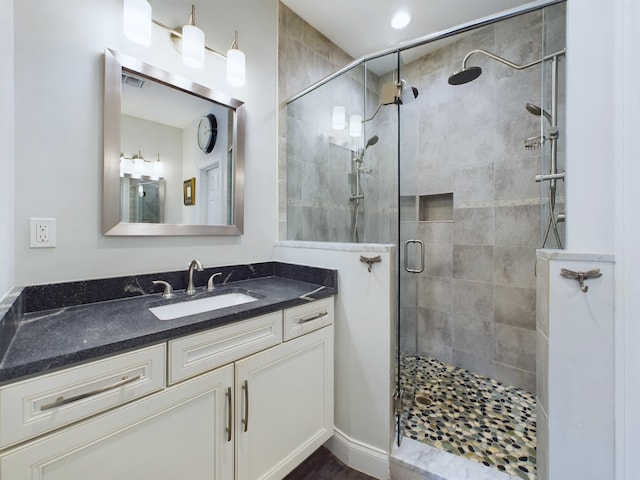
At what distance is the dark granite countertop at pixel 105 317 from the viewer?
2.33ft

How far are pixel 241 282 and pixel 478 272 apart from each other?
6.08 feet

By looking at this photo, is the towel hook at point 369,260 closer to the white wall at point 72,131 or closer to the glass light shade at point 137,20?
the white wall at point 72,131

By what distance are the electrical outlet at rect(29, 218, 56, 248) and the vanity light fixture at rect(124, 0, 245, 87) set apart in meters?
0.89

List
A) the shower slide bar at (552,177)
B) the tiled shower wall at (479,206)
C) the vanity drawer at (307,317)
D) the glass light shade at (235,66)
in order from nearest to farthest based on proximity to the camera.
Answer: the shower slide bar at (552,177), the vanity drawer at (307,317), the glass light shade at (235,66), the tiled shower wall at (479,206)

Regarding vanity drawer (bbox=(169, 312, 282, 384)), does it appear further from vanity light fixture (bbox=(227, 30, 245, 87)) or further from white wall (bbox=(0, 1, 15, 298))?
vanity light fixture (bbox=(227, 30, 245, 87))

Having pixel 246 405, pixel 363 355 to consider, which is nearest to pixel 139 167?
pixel 246 405

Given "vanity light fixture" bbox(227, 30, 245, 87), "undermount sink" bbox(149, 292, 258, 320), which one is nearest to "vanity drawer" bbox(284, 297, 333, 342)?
"undermount sink" bbox(149, 292, 258, 320)

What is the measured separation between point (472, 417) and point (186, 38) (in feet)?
8.88

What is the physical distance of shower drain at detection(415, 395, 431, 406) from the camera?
183 centimetres

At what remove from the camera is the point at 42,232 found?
108cm

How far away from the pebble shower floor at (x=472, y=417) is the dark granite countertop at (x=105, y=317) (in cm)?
104

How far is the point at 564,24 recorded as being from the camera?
3.45 ft

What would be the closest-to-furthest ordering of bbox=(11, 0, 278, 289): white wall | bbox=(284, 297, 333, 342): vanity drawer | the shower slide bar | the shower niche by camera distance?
1. bbox=(11, 0, 278, 289): white wall
2. the shower slide bar
3. bbox=(284, 297, 333, 342): vanity drawer
4. the shower niche

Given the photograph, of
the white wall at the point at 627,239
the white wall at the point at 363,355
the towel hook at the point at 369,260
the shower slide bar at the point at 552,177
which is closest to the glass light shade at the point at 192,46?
the white wall at the point at 363,355
